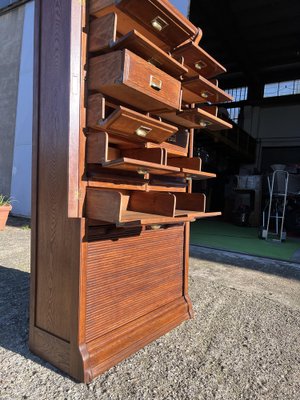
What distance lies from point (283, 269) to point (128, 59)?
354 cm

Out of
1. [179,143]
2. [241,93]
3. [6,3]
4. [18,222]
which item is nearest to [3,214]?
[18,222]

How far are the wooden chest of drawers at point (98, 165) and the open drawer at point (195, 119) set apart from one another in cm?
2

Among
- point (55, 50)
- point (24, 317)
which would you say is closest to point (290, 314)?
point (24, 317)

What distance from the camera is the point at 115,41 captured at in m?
1.45

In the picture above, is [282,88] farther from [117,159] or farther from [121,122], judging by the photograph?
[117,159]

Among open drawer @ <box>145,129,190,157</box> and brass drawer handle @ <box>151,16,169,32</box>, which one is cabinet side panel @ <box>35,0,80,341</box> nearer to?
brass drawer handle @ <box>151,16,169,32</box>

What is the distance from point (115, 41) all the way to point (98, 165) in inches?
23.4

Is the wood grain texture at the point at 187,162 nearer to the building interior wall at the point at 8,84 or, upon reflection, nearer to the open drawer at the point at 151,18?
the open drawer at the point at 151,18

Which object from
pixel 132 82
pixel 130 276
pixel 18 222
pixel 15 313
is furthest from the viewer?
pixel 18 222

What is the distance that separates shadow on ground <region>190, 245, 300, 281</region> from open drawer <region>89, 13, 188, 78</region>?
Answer: 3.08 metres

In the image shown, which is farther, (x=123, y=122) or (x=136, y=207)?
(x=136, y=207)

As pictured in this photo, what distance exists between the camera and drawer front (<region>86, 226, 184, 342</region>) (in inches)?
65.1

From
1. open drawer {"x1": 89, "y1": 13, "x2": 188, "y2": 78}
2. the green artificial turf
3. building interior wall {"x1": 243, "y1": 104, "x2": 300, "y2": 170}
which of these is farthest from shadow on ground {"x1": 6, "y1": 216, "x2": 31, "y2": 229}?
building interior wall {"x1": 243, "y1": 104, "x2": 300, "y2": 170}

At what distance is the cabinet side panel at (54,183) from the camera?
1547 millimetres
